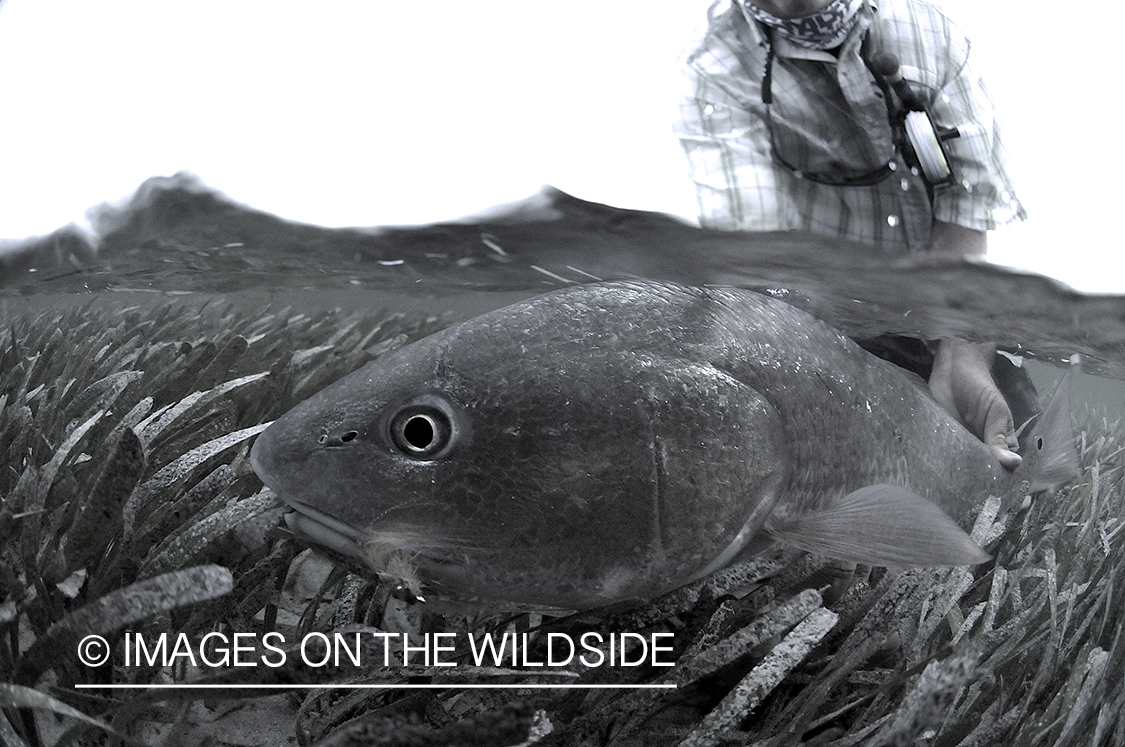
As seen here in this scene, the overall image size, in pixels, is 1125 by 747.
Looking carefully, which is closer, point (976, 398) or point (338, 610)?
point (338, 610)

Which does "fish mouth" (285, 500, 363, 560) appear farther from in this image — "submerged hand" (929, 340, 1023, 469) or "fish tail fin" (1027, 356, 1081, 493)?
"fish tail fin" (1027, 356, 1081, 493)

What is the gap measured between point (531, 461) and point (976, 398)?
1168 millimetres

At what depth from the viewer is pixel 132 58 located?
132 centimetres

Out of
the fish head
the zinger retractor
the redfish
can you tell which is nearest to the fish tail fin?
the redfish

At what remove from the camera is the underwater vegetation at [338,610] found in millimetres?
1121

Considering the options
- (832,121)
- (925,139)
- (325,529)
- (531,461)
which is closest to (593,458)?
(531,461)

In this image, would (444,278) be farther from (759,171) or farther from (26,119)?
(26,119)

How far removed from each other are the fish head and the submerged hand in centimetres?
67

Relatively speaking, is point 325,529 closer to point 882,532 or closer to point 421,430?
point 421,430

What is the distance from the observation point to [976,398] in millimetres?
1729

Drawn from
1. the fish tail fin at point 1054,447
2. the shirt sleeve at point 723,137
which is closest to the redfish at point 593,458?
the shirt sleeve at point 723,137

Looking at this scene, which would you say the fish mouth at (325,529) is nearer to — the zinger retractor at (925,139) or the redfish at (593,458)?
the redfish at (593,458)

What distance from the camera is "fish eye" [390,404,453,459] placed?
116cm

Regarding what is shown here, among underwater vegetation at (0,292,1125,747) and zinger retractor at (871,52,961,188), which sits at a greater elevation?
zinger retractor at (871,52,961,188)
